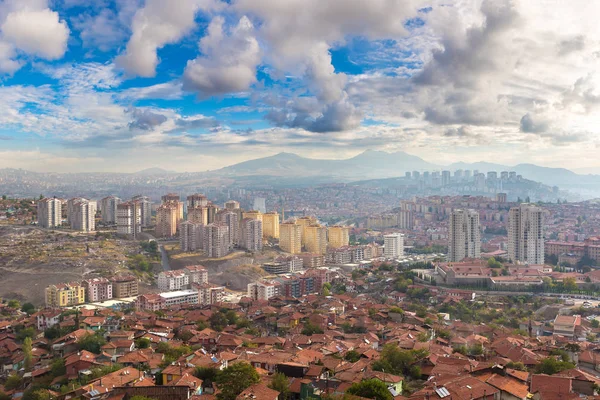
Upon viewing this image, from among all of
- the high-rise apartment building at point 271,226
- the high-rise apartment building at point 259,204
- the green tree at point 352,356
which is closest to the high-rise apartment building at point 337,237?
the high-rise apartment building at point 271,226

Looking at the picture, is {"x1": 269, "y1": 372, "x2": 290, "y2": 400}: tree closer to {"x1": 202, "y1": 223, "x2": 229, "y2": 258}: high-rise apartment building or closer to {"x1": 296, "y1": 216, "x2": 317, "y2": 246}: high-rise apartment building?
{"x1": 202, "y1": 223, "x2": 229, "y2": 258}: high-rise apartment building

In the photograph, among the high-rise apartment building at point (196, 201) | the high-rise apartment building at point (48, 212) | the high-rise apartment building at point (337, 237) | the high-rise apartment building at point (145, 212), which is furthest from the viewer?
the high-rise apartment building at point (196, 201)

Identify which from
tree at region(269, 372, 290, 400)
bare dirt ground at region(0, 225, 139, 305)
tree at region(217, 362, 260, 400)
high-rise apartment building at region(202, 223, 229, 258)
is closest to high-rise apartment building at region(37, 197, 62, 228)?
bare dirt ground at region(0, 225, 139, 305)

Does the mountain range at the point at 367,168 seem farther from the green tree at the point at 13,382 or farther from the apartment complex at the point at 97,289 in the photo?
the green tree at the point at 13,382

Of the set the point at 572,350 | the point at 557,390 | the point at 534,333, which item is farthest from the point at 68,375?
the point at 534,333

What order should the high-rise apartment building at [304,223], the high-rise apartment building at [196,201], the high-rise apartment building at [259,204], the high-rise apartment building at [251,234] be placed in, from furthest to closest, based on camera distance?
the high-rise apartment building at [259,204] < the high-rise apartment building at [196,201] < the high-rise apartment building at [304,223] < the high-rise apartment building at [251,234]

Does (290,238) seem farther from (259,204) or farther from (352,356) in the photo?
(259,204)

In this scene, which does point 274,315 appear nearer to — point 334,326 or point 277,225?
point 334,326

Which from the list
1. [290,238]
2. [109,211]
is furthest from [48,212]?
[290,238]
